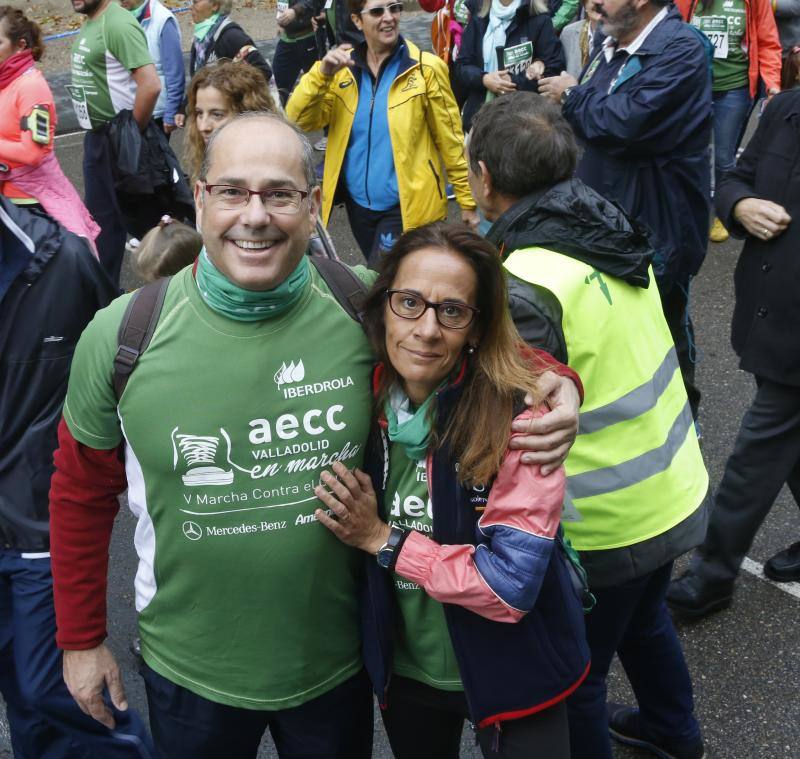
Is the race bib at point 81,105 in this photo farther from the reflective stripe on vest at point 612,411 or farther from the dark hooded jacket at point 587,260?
the reflective stripe on vest at point 612,411

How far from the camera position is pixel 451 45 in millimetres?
8117

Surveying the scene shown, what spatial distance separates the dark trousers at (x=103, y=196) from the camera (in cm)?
607

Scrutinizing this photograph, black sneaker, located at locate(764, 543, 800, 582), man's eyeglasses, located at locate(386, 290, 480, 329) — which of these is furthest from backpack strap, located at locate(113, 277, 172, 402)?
black sneaker, located at locate(764, 543, 800, 582)

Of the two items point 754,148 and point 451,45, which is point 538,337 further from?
point 451,45

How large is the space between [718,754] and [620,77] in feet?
9.06

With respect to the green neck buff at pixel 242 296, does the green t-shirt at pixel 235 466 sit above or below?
below

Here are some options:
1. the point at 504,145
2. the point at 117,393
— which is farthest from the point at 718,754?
the point at 117,393

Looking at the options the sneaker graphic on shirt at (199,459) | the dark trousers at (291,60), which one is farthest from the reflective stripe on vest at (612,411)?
the dark trousers at (291,60)

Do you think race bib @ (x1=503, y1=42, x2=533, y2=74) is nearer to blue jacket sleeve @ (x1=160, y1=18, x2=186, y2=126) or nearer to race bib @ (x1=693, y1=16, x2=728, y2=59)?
race bib @ (x1=693, y1=16, x2=728, y2=59)

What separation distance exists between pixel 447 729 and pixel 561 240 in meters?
1.20

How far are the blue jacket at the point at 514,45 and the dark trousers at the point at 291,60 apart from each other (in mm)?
3176

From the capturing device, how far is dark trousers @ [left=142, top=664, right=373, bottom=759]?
2217 mm

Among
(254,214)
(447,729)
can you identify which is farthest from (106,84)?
(447,729)

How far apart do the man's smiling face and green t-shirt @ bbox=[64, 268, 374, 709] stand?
117 mm
